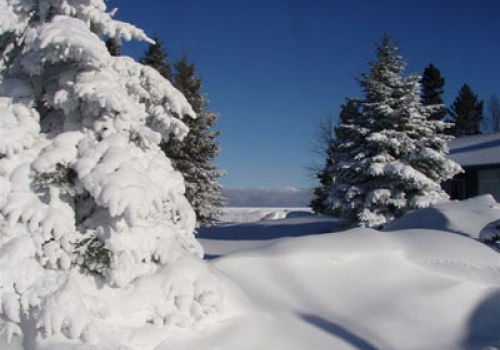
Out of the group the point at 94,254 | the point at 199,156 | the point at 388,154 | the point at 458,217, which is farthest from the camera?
the point at 199,156

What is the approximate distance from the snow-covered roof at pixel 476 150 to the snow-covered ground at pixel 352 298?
1622cm

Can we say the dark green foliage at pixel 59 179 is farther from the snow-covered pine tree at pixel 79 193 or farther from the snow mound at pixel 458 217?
the snow mound at pixel 458 217

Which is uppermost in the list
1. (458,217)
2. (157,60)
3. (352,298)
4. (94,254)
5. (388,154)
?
(157,60)

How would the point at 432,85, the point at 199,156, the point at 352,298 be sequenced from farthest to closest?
the point at 432,85, the point at 199,156, the point at 352,298

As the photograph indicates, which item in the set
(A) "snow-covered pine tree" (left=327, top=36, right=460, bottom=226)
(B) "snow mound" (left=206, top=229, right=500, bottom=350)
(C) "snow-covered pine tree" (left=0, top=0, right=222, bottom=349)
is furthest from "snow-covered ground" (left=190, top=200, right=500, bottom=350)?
(A) "snow-covered pine tree" (left=327, top=36, right=460, bottom=226)

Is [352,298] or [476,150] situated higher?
[476,150]

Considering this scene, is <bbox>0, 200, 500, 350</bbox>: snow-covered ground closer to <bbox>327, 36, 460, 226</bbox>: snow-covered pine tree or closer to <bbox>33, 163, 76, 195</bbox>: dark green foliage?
<bbox>33, 163, 76, 195</bbox>: dark green foliage

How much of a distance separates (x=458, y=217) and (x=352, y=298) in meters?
5.95

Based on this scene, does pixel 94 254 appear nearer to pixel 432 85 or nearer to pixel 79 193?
pixel 79 193

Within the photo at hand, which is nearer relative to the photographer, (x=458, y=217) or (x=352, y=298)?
(x=352, y=298)

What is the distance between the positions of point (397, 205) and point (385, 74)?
4.79m

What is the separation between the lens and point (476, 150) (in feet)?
75.5

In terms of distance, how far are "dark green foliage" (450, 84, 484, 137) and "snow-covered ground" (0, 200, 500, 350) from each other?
137 feet

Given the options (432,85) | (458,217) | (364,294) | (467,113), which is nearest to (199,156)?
(458,217)
